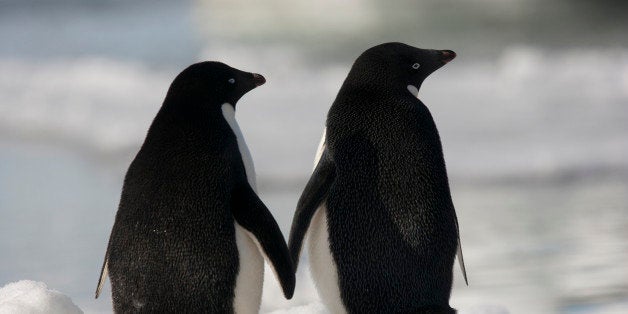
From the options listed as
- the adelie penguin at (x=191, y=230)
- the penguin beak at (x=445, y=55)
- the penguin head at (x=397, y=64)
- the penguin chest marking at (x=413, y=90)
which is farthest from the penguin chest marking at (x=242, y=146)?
the penguin beak at (x=445, y=55)

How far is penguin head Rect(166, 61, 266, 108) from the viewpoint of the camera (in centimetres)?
223

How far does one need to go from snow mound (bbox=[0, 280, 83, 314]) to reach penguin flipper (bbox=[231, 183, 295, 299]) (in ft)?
2.27

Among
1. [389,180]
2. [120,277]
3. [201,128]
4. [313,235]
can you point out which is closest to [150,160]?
[201,128]

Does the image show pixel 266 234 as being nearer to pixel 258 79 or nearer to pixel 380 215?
pixel 380 215

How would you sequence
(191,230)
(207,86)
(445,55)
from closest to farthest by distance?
(191,230)
(207,86)
(445,55)

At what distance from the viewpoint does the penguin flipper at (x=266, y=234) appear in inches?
80.5

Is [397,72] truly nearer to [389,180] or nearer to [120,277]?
[389,180]

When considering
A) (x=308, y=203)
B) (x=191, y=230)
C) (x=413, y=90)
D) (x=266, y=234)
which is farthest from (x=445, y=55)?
(x=191, y=230)

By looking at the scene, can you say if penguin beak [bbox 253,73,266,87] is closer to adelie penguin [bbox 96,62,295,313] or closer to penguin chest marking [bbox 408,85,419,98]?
adelie penguin [bbox 96,62,295,313]

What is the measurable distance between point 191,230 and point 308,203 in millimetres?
290

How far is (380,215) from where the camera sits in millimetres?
2105

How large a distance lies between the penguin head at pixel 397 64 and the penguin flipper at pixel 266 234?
47cm

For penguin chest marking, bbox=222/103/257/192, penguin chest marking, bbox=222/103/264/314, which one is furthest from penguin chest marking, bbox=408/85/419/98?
penguin chest marking, bbox=222/103/264/314

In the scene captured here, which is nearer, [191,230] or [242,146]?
[191,230]
